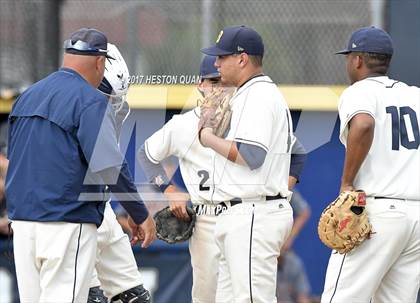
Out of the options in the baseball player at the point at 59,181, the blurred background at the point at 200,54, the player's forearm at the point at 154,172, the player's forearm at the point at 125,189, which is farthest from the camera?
the blurred background at the point at 200,54

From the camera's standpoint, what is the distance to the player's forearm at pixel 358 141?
5.67 meters

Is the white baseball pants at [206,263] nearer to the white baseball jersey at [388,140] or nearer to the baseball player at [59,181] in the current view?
the white baseball jersey at [388,140]

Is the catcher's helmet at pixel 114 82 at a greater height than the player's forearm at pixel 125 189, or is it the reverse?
the catcher's helmet at pixel 114 82

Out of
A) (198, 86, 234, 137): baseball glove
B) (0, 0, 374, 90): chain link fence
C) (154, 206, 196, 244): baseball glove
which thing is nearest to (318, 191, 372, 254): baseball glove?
(198, 86, 234, 137): baseball glove

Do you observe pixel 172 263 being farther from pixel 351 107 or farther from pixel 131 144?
pixel 351 107

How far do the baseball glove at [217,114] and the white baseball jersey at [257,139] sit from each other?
5cm

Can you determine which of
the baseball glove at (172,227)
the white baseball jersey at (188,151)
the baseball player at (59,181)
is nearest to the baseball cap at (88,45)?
the baseball player at (59,181)

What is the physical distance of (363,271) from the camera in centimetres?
576

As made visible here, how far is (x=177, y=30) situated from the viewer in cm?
755

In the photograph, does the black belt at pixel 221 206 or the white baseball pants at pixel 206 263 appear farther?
the white baseball pants at pixel 206 263

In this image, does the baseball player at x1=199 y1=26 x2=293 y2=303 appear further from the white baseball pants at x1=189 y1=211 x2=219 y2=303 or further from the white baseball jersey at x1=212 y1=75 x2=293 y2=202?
the white baseball pants at x1=189 y1=211 x2=219 y2=303

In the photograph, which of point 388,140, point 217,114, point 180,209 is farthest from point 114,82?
Answer: point 388,140

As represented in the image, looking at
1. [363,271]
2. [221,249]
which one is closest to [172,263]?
[221,249]

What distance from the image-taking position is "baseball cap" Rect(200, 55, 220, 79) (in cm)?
650
